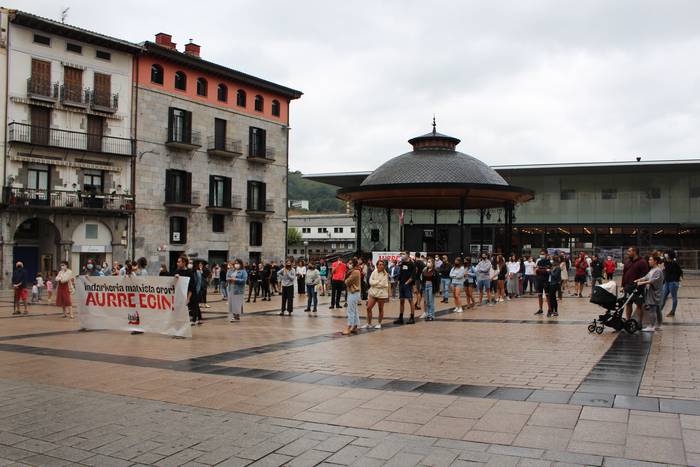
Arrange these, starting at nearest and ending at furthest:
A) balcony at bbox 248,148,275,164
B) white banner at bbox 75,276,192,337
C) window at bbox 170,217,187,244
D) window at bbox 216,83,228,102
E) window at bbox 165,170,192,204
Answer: white banner at bbox 75,276,192,337 → window at bbox 165,170,192,204 → window at bbox 170,217,187,244 → window at bbox 216,83,228,102 → balcony at bbox 248,148,275,164

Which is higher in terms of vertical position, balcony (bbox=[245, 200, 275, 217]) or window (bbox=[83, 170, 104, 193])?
window (bbox=[83, 170, 104, 193])

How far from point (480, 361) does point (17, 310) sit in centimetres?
1664

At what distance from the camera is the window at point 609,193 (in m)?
53.1

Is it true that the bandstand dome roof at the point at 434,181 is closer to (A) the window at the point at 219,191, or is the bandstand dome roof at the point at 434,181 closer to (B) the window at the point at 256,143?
(A) the window at the point at 219,191

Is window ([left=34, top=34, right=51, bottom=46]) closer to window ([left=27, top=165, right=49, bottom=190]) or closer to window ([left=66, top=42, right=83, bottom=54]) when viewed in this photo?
window ([left=66, top=42, right=83, bottom=54])

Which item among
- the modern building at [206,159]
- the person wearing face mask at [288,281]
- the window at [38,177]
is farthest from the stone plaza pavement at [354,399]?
the modern building at [206,159]

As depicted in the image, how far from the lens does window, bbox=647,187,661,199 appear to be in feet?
172

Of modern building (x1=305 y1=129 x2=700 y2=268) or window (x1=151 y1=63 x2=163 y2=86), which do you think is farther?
modern building (x1=305 y1=129 x2=700 y2=268)

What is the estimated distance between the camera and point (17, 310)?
20.4m

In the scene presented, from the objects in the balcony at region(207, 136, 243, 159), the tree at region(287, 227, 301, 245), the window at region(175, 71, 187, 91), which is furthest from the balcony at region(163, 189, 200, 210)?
the tree at region(287, 227, 301, 245)

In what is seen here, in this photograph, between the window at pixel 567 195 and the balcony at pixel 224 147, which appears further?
the window at pixel 567 195

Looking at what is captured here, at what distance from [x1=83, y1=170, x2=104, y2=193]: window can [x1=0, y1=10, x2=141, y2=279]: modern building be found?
6 cm

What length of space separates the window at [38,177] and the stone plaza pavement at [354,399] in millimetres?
25343

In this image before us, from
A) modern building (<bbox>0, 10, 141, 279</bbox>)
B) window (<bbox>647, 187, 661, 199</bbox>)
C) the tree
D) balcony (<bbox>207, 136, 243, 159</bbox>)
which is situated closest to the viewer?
modern building (<bbox>0, 10, 141, 279</bbox>)
